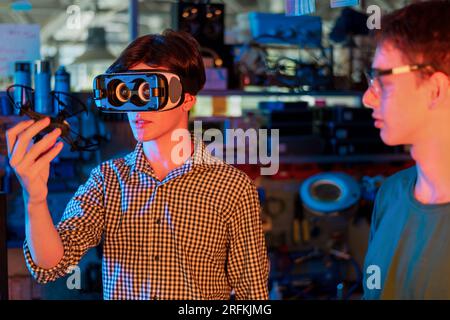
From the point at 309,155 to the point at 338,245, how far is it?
521 mm

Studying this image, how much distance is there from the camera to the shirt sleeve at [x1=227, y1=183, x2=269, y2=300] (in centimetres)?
141

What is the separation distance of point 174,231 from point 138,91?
0.32 m

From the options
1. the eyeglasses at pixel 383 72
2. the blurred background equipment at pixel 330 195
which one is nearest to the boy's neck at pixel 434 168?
the eyeglasses at pixel 383 72

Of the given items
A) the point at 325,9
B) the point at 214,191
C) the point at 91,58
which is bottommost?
A: the point at 214,191

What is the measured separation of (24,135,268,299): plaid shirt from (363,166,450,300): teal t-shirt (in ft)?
0.98

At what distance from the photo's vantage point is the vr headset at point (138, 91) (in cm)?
127

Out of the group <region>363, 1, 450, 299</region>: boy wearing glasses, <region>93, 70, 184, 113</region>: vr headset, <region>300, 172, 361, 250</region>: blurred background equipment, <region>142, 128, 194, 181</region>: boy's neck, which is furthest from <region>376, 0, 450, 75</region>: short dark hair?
<region>300, 172, 361, 250</region>: blurred background equipment

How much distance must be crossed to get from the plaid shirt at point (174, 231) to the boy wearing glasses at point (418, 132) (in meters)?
0.34

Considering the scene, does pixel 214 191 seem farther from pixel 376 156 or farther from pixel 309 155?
pixel 376 156

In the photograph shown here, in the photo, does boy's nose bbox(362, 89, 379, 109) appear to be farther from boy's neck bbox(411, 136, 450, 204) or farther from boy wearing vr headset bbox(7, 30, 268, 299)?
boy wearing vr headset bbox(7, 30, 268, 299)

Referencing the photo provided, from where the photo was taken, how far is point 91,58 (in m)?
3.43

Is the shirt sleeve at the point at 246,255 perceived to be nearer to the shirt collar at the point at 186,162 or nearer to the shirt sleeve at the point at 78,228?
the shirt collar at the point at 186,162

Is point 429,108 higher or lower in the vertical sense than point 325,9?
lower

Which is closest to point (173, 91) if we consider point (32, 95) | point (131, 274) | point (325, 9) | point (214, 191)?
point (214, 191)
